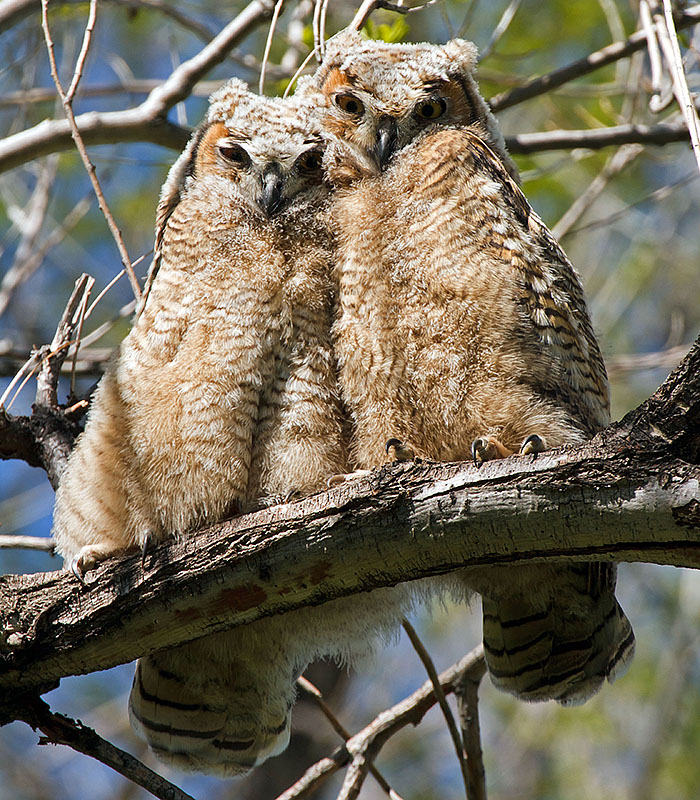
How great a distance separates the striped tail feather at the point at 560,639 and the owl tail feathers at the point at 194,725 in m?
0.80

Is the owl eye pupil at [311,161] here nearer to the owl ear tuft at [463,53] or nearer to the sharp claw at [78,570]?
the owl ear tuft at [463,53]

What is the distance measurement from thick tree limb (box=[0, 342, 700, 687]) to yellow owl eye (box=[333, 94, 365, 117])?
1.65 m

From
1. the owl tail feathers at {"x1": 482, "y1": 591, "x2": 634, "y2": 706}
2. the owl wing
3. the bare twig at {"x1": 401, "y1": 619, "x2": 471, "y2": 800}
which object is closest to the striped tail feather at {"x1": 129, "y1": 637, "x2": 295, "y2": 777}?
the bare twig at {"x1": 401, "y1": 619, "x2": 471, "y2": 800}

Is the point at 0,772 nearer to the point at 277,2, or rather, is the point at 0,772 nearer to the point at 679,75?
the point at 277,2

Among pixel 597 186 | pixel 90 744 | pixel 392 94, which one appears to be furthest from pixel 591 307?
pixel 90 744

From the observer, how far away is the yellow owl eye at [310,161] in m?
3.01

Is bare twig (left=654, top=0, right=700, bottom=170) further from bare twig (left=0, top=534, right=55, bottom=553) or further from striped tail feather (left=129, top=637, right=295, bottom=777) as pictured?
bare twig (left=0, top=534, right=55, bottom=553)

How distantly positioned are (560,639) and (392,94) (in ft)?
6.33

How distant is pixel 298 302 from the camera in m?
2.77

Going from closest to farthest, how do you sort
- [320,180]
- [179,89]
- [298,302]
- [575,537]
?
[575,537], [298,302], [320,180], [179,89]

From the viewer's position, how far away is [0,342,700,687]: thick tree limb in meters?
1.83

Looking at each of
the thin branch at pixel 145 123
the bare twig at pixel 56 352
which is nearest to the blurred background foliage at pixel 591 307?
the thin branch at pixel 145 123

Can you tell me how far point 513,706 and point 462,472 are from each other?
259 inches

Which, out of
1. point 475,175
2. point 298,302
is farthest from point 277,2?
point 298,302
